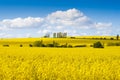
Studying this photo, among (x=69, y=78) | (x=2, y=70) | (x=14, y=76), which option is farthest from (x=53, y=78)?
(x=2, y=70)

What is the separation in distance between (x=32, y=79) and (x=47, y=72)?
3.94ft

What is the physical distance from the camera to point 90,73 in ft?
37.0

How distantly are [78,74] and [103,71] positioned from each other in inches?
42.3

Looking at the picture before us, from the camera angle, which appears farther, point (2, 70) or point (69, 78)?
point (2, 70)

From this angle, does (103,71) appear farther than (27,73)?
Yes

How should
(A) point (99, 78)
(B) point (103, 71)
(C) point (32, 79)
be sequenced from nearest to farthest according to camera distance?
(C) point (32, 79) < (A) point (99, 78) < (B) point (103, 71)

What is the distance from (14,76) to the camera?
33.7ft

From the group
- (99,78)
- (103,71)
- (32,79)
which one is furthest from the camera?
(103,71)

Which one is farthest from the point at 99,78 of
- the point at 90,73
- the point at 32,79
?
the point at 32,79

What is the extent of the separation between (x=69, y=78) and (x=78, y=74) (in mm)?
661

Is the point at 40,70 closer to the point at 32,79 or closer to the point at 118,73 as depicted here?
the point at 32,79

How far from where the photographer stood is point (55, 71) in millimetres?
11352

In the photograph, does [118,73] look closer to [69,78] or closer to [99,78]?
[99,78]

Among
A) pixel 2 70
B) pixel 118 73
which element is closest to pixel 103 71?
pixel 118 73
